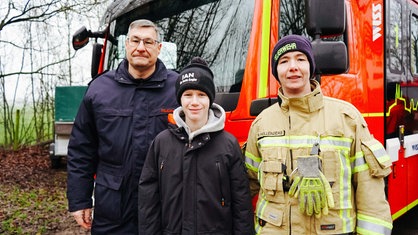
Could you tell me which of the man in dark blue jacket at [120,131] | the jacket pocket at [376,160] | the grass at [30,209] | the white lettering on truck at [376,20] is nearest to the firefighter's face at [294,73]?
the jacket pocket at [376,160]

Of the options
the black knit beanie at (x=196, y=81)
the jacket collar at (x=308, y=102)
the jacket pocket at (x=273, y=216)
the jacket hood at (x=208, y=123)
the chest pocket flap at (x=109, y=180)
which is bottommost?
the jacket pocket at (x=273, y=216)

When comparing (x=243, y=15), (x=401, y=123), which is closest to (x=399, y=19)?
(x=401, y=123)

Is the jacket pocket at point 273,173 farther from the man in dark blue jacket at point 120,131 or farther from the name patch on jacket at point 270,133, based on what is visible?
the man in dark blue jacket at point 120,131

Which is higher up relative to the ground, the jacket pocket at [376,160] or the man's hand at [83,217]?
the jacket pocket at [376,160]

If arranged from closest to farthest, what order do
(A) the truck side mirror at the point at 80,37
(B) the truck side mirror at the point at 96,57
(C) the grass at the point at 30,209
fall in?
(A) the truck side mirror at the point at 80,37 → (B) the truck side mirror at the point at 96,57 → (C) the grass at the point at 30,209

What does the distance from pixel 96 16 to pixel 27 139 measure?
14.9ft

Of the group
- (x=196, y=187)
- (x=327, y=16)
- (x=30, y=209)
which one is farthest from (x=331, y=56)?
(x=30, y=209)

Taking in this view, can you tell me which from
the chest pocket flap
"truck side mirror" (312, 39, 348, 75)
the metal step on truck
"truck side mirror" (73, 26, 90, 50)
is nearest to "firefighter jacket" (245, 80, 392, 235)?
"truck side mirror" (312, 39, 348, 75)

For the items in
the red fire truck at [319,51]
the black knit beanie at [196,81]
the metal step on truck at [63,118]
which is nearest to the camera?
the black knit beanie at [196,81]

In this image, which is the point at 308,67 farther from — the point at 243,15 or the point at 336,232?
the point at 243,15

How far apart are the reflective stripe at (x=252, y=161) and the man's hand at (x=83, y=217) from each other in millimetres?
1003

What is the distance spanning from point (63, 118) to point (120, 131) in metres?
8.36

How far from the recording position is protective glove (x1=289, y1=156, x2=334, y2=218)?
1.98m

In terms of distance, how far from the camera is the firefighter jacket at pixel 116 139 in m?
2.43
